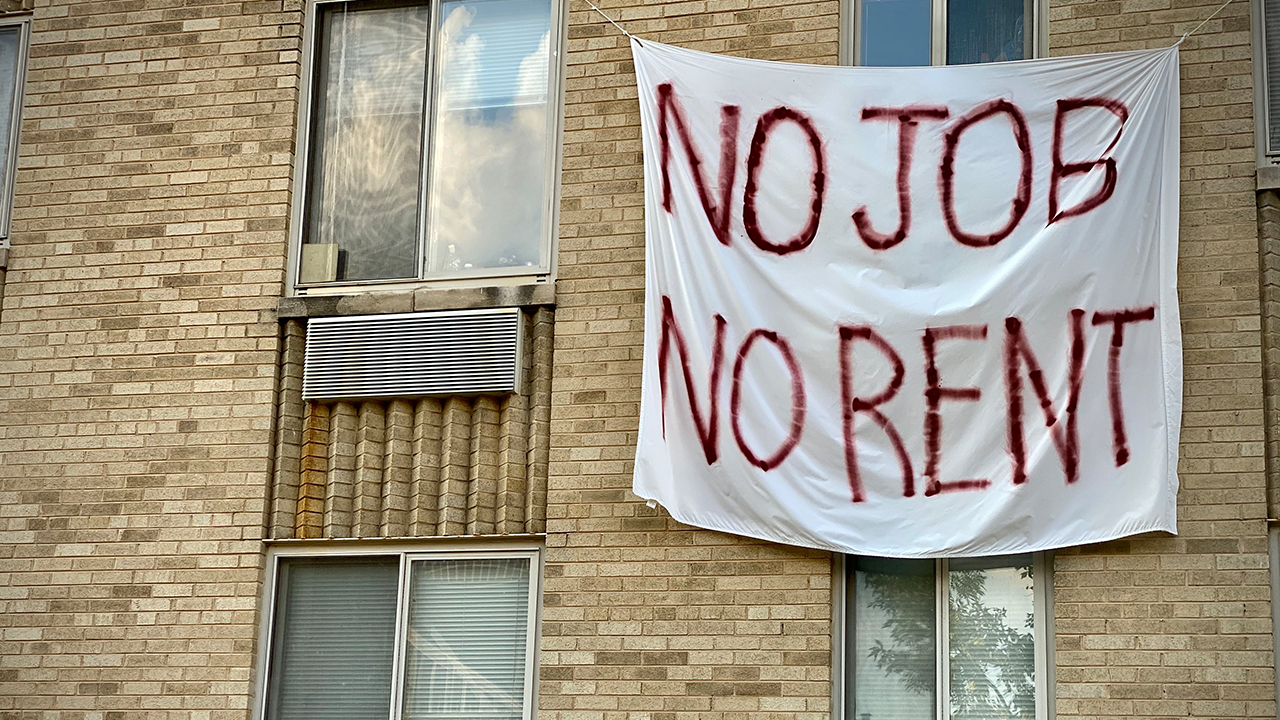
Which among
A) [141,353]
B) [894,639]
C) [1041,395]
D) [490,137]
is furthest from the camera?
[490,137]

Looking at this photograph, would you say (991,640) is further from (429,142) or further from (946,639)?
(429,142)

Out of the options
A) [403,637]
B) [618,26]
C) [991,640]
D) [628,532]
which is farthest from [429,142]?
[991,640]

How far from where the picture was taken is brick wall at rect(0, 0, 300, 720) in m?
9.82

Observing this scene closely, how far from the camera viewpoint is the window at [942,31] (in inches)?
381

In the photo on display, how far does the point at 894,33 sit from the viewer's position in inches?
390

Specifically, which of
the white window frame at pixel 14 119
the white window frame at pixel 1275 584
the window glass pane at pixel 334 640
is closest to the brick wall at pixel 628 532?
the window glass pane at pixel 334 640

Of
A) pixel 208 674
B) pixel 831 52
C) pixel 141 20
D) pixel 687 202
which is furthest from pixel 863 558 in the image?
pixel 141 20

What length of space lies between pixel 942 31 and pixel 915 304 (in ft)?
6.01

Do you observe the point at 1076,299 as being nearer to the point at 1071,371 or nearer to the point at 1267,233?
the point at 1071,371

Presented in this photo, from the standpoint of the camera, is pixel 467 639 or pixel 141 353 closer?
pixel 467 639

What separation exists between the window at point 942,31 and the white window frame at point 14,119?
5.69 meters

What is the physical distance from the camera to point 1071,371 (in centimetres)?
876

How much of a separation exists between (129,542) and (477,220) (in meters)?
2.92

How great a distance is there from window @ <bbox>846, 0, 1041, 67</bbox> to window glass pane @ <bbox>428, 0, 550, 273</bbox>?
205 cm
